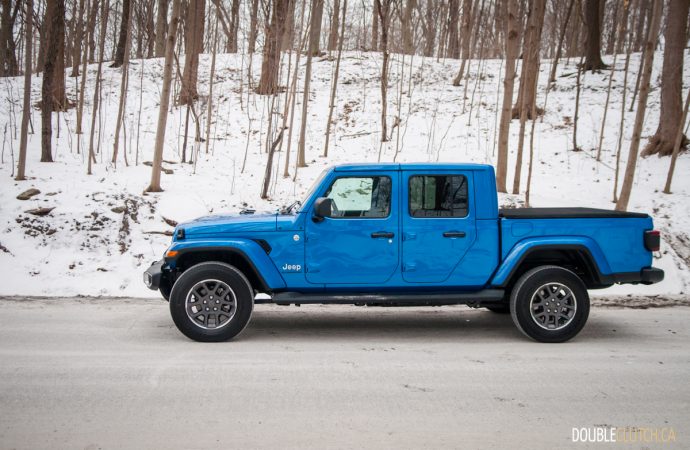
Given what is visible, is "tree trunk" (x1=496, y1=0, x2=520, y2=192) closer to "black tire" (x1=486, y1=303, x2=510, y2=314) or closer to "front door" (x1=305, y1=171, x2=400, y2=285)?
"black tire" (x1=486, y1=303, x2=510, y2=314)

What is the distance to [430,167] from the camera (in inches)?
239

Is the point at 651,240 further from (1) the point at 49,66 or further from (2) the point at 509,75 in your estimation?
(1) the point at 49,66

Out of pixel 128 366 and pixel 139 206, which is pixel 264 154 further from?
pixel 128 366

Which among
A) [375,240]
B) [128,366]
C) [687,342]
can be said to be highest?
[375,240]

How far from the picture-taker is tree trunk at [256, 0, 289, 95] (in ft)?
45.0

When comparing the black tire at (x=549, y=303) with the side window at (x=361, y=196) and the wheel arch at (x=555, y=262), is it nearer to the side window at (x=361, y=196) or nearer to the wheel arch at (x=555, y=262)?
the wheel arch at (x=555, y=262)

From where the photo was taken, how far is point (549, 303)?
5.97m

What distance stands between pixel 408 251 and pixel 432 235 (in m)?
0.32

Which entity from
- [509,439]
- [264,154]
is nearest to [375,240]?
[509,439]

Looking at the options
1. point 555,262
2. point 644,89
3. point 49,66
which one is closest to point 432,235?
point 555,262

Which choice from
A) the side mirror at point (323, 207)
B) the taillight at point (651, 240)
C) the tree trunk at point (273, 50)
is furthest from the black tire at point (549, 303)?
the tree trunk at point (273, 50)

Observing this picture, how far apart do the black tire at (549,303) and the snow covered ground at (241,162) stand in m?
3.75

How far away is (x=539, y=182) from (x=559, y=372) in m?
10.6

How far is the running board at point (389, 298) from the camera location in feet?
19.3
